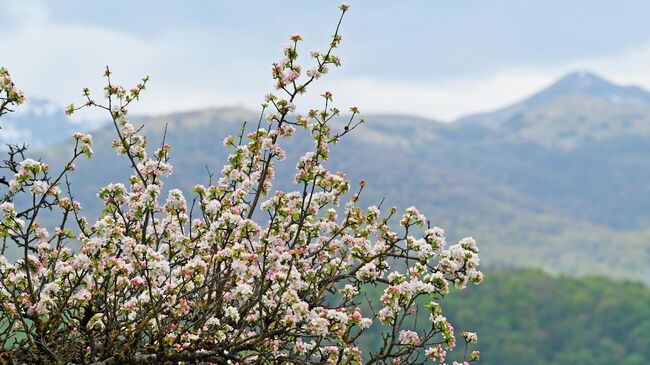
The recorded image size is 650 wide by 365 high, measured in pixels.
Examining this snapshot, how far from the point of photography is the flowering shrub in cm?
922

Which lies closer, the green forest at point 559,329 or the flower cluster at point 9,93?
the flower cluster at point 9,93

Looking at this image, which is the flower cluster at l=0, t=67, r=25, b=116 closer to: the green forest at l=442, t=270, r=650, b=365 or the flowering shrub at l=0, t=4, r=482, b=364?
the flowering shrub at l=0, t=4, r=482, b=364

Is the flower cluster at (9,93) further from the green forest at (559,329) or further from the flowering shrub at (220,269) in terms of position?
the green forest at (559,329)

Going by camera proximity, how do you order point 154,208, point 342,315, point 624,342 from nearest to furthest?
point 342,315
point 154,208
point 624,342

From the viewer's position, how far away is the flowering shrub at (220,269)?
9219mm

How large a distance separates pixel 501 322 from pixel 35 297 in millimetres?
187647

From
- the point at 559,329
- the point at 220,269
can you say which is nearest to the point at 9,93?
the point at 220,269

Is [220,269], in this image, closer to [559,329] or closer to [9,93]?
[9,93]

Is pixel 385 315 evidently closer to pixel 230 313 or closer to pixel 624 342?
pixel 230 313

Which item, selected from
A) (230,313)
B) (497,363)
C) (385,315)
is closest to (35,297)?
(230,313)

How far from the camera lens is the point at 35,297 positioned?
9.54 metres

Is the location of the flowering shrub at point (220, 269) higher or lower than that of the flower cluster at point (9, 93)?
lower

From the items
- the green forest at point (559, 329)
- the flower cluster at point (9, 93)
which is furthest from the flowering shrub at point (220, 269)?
the green forest at point (559, 329)

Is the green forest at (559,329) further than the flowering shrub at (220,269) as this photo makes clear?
Yes
